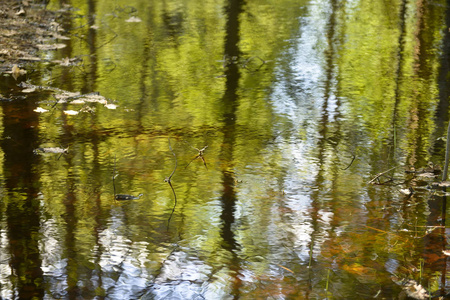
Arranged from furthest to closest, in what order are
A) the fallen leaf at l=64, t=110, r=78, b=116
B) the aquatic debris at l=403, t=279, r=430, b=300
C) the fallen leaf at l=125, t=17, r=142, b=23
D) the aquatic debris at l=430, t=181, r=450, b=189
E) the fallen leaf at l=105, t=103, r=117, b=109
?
the fallen leaf at l=125, t=17, r=142, b=23 → the fallen leaf at l=105, t=103, r=117, b=109 → the fallen leaf at l=64, t=110, r=78, b=116 → the aquatic debris at l=430, t=181, r=450, b=189 → the aquatic debris at l=403, t=279, r=430, b=300

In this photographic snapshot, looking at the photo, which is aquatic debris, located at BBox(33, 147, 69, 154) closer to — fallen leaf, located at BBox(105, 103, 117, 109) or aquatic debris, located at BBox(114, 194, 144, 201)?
aquatic debris, located at BBox(114, 194, 144, 201)

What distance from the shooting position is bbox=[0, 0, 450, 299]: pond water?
3119 mm

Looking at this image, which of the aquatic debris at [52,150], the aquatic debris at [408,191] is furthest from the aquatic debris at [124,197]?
the aquatic debris at [408,191]

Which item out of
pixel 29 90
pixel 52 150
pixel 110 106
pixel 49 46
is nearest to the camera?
pixel 52 150

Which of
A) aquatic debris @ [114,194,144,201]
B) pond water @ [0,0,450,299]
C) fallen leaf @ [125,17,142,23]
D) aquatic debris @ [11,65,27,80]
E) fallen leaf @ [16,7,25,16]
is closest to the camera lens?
pond water @ [0,0,450,299]

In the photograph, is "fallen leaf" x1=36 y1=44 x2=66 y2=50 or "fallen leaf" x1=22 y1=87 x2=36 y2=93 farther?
"fallen leaf" x1=36 y1=44 x2=66 y2=50

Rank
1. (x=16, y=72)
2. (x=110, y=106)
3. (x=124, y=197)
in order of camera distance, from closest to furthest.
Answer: (x=124, y=197) → (x=110, y=106) → (x=16, y=72)

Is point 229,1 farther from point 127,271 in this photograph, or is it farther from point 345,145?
point 127,271

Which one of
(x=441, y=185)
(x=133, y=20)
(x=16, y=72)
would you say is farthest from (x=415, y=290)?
(x=133, y=20)

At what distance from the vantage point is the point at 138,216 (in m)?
3.72

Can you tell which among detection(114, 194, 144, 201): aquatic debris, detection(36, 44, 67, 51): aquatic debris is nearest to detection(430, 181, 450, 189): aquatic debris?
detection(114, 194, 144, 201): aquatic debris

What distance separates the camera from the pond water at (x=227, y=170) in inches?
123

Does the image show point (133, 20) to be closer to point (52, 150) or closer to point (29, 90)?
point (29, 90)

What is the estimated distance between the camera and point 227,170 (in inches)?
173
